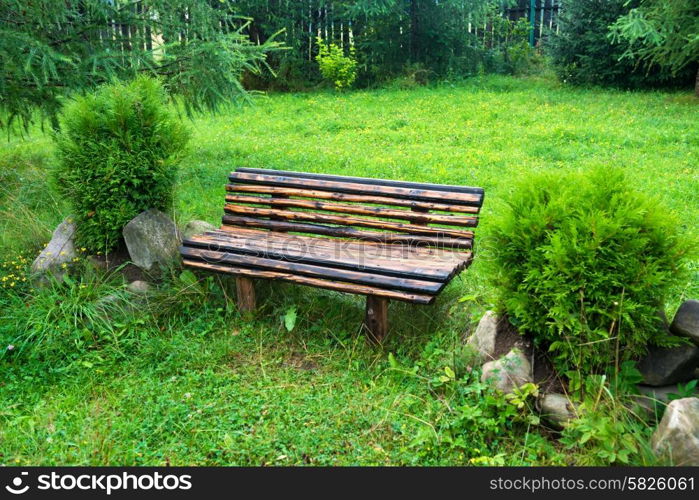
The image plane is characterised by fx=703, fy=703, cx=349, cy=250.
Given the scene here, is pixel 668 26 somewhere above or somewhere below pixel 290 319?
above

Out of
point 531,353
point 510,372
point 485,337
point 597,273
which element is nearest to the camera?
point 597,273

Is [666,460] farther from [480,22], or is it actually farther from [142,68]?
[480,22]

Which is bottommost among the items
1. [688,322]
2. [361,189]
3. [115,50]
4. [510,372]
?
[510,372]

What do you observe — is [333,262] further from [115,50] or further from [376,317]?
[115,50]

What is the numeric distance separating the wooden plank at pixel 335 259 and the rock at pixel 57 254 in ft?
2.99

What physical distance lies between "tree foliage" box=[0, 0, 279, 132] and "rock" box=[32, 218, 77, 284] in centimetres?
202

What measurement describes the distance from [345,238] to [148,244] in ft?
4.44

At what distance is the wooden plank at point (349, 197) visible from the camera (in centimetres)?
446

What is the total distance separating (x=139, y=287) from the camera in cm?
475

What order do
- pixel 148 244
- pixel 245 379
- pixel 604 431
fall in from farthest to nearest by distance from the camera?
pixel 148 244 → pixel 245 379 → pixel 604 431

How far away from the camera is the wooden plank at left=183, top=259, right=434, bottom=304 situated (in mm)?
3770

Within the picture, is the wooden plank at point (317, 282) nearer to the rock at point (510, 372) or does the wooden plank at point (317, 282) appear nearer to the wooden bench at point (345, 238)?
the wooden bench at point (345, 238)

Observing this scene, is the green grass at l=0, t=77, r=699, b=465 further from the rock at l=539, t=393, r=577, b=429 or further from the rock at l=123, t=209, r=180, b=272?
the rock at l=123, t=209, r=180, b=272

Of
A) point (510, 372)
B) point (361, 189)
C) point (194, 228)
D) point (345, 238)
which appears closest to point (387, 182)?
point (361, 189)
